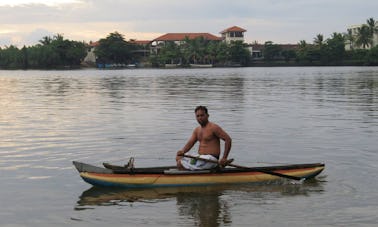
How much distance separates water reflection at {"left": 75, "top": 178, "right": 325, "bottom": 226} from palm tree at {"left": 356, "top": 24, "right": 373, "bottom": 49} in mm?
139504

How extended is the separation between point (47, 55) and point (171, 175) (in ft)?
500

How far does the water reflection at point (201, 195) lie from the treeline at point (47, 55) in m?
151

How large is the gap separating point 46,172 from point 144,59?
160893mm

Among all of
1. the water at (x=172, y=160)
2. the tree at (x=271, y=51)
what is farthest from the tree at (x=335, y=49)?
the water at (x=172, y=160)

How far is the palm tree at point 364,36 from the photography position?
142 m

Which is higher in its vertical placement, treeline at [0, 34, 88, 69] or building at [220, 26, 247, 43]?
building at [220, 26, 247, 43]

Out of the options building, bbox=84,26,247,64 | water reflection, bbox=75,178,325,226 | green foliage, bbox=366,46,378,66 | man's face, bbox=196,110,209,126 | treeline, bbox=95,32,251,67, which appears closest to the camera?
water reflection, bbox=75,178,325,226

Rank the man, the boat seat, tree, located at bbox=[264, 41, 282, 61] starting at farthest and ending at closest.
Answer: tree, located at bbox=[264, 41, 282, 61] < the man < the boat seat

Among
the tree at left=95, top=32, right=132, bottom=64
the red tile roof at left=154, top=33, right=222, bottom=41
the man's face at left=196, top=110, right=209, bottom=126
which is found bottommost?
the man's face at left=196, top=110, right=209, bottom=126

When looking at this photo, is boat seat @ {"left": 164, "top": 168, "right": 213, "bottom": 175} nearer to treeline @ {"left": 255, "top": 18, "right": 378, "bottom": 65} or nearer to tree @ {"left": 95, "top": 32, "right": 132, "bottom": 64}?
treeline @ {"left": 255, "top": 18, "right": 378, "bottom": 65}

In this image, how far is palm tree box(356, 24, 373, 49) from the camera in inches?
5610

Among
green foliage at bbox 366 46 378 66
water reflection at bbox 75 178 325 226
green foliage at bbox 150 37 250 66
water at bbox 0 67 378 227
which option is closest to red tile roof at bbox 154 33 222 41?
green foliage at bbox 150 37 250 66

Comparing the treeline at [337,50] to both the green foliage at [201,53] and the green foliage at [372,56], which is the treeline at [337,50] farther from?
the green foliage at [201,53]

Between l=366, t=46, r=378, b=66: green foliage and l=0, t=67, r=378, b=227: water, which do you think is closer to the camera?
l=0, t=67, r=378, b=227: water
